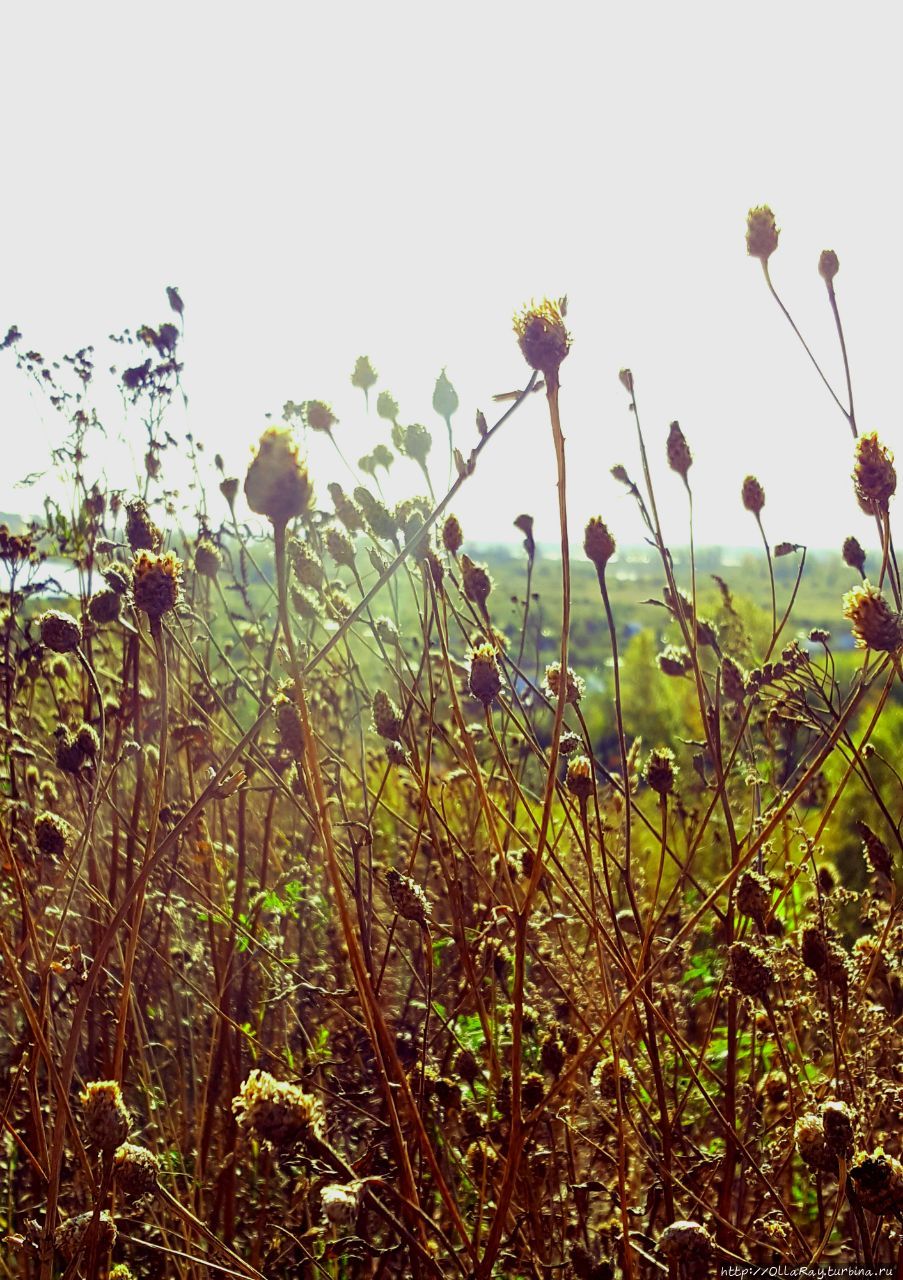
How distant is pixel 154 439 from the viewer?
10.6 feet

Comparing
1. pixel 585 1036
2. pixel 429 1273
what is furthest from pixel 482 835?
pixel 429 1273

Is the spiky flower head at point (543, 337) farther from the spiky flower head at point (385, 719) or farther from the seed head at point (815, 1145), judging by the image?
the seed head at point (815, 1145)

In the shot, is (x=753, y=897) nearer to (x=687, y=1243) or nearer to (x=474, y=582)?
(x=687, y=1243)

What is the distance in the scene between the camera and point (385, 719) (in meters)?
1.63

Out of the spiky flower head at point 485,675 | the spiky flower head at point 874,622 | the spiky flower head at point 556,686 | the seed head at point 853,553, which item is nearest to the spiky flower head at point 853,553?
the seed head at point 853,553

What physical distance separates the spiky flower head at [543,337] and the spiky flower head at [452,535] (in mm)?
634

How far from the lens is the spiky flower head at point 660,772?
158cm

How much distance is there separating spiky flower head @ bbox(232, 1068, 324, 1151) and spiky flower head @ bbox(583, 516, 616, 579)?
825 mm

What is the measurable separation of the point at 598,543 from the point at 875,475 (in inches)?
15.5

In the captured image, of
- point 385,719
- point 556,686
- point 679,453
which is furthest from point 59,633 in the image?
point 679,453

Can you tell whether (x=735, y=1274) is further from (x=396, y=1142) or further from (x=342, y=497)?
(x=342, y=497)

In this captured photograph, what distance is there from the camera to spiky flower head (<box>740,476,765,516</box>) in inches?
77.2

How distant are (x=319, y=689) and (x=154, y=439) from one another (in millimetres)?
1027

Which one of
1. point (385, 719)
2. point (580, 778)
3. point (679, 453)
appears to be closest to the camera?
point (580, 778)
